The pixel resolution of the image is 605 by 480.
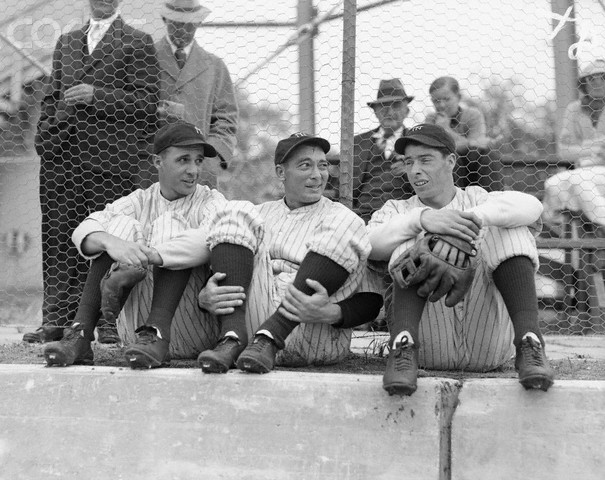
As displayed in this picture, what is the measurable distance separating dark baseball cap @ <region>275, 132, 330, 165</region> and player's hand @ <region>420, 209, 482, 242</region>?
85 centimetres

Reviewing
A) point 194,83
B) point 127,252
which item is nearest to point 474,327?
point 127,252

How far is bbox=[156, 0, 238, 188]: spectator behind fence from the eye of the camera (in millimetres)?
5160

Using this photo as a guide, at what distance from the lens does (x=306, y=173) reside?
397 centimetres

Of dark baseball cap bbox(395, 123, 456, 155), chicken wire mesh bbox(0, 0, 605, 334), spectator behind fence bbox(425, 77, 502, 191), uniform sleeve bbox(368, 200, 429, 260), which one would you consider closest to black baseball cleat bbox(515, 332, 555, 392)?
uniform sleeve bbox(368, 200, 429, 260)

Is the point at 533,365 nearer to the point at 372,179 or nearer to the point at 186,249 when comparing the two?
the point at 186,249

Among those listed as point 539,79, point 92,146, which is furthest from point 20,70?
point 539,79

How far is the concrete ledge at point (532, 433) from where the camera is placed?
3119 mm

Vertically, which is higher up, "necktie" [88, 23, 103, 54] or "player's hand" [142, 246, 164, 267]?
"necktie" [88, 23, 103, 54]

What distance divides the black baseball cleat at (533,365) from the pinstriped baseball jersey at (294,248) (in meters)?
0.70

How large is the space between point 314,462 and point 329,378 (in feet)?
0.99

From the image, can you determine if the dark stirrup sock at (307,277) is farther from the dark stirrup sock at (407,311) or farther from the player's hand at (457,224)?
the player's hand at (457,224)

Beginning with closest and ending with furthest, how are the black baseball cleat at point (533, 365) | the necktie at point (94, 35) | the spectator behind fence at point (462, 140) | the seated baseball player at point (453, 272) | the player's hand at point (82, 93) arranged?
1. the black baseball cleat at point (533, 365)
2. the seated baseball player at point (453, 272)
3. the player's hand at point (82, 93)
4. the necktie at point (94, 35)
5. the spectator behind fence at point (462, 140)

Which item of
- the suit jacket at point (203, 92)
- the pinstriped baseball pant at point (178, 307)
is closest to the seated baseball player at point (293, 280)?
the pinstriped baseball pant at point (178, 307)

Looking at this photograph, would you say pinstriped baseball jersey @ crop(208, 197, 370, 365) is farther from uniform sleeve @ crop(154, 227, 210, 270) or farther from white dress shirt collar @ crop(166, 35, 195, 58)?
white dress shirt collar @ crop(166, 35, 195, 58)
